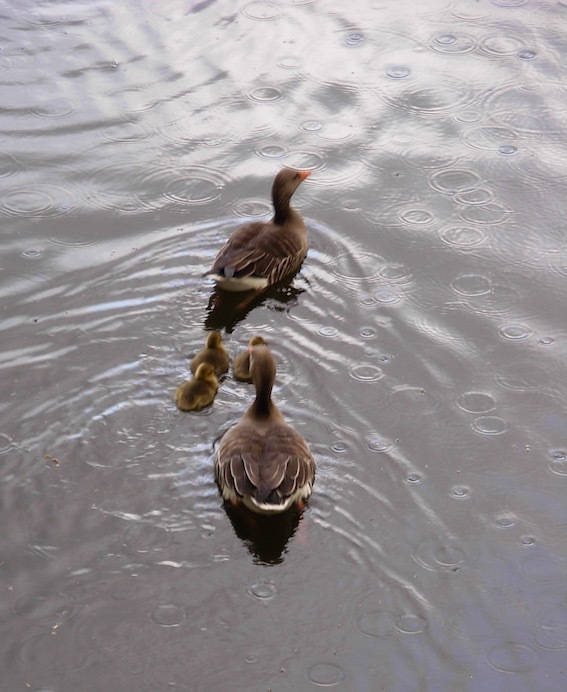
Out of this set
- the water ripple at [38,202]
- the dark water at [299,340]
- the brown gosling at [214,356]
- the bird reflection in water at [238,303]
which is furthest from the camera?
the water ripple at [38,202]

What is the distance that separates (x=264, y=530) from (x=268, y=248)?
303 centimetres

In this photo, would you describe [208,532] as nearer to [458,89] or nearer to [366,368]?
[366,368]

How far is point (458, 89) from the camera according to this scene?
11109 mm

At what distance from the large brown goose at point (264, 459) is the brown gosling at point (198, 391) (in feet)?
1.47

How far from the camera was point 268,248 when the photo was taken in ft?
28.9

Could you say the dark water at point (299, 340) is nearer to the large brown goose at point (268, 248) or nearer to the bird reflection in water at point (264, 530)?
the bird reflection in water at point (264, 530)

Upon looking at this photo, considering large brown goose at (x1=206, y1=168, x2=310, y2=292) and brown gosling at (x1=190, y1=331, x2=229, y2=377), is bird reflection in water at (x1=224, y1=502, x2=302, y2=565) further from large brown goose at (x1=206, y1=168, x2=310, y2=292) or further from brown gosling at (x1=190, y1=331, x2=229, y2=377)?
large brown goose at (x1=206, y1=168, x2=310, y2=292)

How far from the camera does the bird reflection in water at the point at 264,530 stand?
6.29m

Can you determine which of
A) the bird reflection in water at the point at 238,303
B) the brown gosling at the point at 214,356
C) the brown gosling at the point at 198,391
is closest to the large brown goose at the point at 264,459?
the brown gosling at the point at 198,391

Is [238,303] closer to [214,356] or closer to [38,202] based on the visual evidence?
[214,356]

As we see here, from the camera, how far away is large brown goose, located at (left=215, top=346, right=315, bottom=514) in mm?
6359

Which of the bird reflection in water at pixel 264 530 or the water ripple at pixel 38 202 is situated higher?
the bird reflection in water at pixel 264 530

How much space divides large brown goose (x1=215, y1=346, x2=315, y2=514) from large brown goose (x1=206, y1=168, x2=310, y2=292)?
1811 millimetres

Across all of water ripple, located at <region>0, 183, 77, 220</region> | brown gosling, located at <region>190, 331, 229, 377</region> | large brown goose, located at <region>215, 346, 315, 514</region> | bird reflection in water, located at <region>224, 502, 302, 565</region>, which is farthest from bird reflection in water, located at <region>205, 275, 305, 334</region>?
bird reflection in water, located at <region>224, 502, 302, 565</region>
